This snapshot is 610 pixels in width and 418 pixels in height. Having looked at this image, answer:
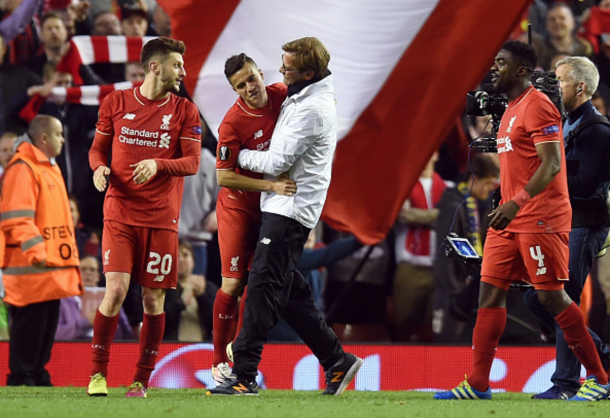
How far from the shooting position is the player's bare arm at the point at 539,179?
18.2 ft

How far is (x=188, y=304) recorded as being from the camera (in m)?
8.75

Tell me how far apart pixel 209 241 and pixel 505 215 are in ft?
13.4

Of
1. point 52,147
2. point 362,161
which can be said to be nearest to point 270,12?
point 362,161

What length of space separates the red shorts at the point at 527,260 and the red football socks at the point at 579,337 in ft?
0.56

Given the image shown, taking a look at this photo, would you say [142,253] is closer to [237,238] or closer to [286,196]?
[237,238]

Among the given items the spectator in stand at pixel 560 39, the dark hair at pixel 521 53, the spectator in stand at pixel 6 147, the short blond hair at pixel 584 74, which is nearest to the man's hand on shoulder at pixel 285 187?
the dark hair at pixel 521 53

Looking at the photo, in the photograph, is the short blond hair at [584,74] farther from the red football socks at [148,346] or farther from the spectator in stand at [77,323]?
the spectator in stand at [77,323]

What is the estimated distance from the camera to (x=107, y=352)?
604 cm

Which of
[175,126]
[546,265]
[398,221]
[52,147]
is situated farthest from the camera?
[398,221]

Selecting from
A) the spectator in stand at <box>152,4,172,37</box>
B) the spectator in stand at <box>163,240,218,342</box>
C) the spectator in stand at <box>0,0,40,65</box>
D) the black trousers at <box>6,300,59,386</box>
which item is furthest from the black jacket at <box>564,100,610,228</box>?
the spectator in stand at <box>0,0,40,65</box>

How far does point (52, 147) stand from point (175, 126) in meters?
2.09

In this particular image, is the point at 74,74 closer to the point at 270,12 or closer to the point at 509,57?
the point at 270,12

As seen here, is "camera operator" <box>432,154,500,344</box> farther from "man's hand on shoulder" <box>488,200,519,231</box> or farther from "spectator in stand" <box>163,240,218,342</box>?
"man's hand on shoulder" <box>488,200,519,231</box>

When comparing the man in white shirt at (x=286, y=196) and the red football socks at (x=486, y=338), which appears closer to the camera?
the man in white shirt at (x=286, y=196)
